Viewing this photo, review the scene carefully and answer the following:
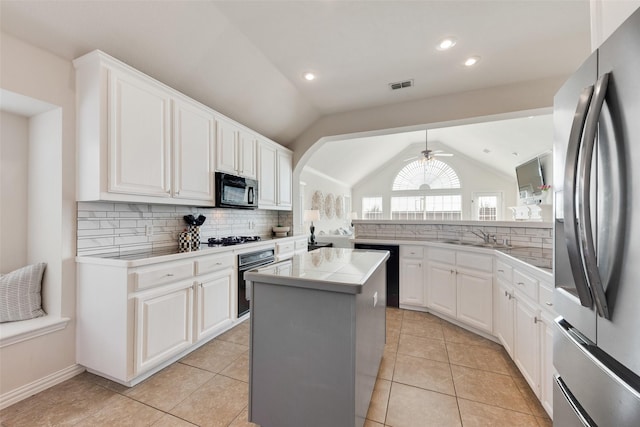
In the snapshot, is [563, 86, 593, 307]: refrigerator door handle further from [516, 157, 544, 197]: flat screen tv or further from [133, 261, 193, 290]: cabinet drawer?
[516, 157, 544, 197]: flat screen tv

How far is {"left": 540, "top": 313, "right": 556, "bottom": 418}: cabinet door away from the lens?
1.51 meters

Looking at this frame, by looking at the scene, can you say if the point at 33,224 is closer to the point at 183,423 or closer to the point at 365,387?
the point at 183,423

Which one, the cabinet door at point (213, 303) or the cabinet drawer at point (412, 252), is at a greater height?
the cabinet drawer at point (412, 252)

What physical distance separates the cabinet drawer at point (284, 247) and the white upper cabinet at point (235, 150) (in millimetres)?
1004

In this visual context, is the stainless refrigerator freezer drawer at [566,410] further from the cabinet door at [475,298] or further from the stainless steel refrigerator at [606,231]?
the cabinet door at [475,298]

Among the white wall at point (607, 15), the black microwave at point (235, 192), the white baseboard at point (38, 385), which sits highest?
the white wall at point (607, 15)

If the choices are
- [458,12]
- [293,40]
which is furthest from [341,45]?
[458,12]

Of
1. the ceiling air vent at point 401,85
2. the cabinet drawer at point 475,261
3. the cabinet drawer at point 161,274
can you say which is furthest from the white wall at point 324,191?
the cabinet drawer at point 161,274

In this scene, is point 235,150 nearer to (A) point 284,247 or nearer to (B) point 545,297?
(A) point 284,247

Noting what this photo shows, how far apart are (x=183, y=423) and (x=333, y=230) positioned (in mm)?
7630

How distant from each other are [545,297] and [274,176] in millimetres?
3328

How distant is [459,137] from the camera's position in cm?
835

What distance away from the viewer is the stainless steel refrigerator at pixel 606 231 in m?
0.63

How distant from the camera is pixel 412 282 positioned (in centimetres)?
338
